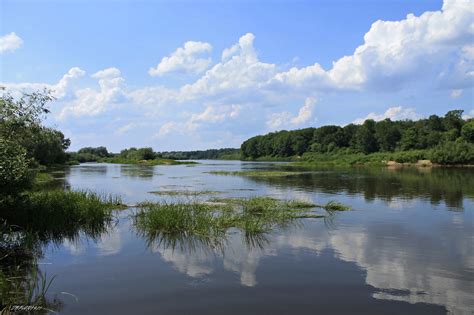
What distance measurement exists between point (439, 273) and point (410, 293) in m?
2.43

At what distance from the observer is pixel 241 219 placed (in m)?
20.3

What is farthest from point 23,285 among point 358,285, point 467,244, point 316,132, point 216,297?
point 316,132

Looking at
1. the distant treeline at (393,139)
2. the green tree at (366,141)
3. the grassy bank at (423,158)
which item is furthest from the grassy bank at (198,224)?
the green tree at (366,141)

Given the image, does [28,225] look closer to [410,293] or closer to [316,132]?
[410,293]

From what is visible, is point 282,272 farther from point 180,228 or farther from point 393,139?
point 393,139

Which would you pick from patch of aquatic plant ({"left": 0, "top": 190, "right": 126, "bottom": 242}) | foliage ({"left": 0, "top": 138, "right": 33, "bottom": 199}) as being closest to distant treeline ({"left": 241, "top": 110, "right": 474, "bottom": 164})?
patch of aquatic plant ({"left": 0, "top": 190, "right": 126, "bottom": 242})

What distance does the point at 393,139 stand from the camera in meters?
131

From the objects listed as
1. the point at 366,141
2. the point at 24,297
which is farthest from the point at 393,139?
the point at 24,297

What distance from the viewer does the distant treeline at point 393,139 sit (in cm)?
9394

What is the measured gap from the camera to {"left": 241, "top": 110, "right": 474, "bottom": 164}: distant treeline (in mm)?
93938

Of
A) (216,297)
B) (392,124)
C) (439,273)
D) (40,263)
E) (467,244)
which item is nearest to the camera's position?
(216,297)

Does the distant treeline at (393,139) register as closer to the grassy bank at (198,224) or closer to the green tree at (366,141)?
the green tree at (366,141)

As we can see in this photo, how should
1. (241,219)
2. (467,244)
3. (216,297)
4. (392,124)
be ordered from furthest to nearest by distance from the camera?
(392,124) < (241,219) < (467,244) < (216,297)

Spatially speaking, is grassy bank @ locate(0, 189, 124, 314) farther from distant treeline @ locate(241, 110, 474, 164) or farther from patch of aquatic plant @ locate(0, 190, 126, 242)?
distant treeline @ locate(241, 110, 474, 164)
